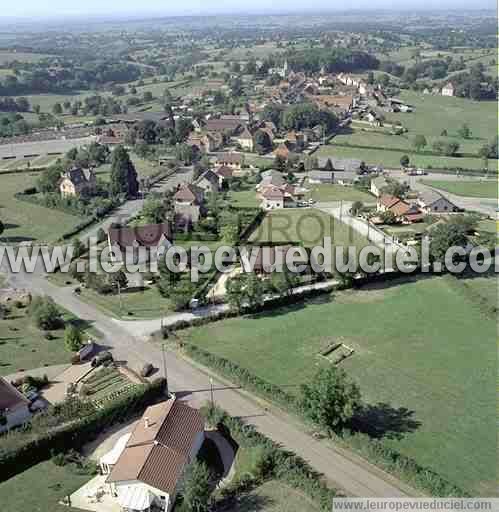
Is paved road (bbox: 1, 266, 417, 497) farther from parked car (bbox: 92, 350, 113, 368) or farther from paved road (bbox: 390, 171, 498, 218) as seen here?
paved road (bbox: 390, 171, 498, 218)

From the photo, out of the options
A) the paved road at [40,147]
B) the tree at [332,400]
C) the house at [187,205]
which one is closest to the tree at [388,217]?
the house at [187,205]

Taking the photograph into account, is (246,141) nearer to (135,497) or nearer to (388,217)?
(388,217)

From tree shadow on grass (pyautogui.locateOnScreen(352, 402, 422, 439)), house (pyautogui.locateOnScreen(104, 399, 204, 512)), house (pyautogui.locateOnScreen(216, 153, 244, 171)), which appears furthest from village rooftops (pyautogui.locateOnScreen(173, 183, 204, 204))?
tree shadow on grass (pyautogui.locateOnScreen(352, 402, 422, 439))

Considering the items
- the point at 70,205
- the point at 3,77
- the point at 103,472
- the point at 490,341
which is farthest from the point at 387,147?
the point at 3,77

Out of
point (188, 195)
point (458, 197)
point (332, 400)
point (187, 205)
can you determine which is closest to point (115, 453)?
point (332, 400)

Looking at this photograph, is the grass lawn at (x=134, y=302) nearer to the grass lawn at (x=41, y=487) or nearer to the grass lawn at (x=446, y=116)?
the grass lawn at (x=41, y=487)
